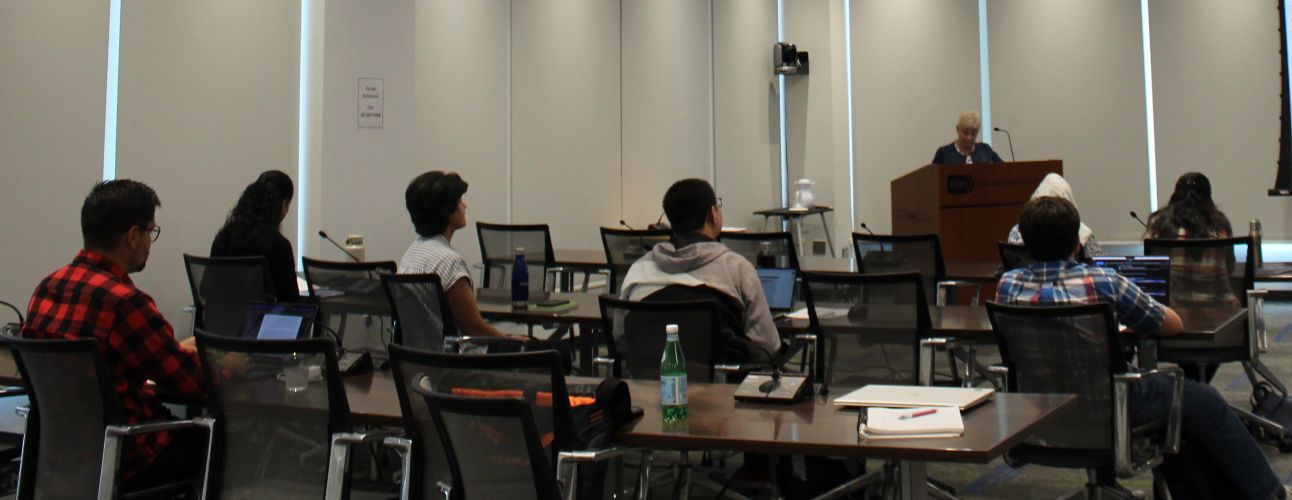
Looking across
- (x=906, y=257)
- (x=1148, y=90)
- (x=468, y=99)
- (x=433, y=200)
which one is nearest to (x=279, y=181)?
(x=433, y=200)

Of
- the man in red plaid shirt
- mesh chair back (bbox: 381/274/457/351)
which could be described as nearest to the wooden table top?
the man in red plaid shirt

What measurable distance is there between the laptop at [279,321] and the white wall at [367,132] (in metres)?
4.23

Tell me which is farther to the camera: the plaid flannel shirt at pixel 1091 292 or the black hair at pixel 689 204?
the black hair at pixel 689 204

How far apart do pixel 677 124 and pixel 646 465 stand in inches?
316

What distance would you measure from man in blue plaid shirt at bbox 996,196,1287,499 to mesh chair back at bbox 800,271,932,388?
1.17ft

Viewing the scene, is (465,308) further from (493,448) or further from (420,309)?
(493,448)

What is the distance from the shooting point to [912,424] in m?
2.32

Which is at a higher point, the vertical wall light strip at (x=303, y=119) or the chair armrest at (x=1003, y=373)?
the vertical wall light strip at (x=303, y=119)

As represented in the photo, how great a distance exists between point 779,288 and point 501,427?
2.22 meters

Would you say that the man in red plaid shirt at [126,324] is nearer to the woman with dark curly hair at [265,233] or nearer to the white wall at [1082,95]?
the woman with dark curly hair at [265,233]

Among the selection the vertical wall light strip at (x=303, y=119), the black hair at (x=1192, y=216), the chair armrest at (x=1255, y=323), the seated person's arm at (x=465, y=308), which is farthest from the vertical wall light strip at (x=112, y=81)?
the chair armrest at (x=1255, y=323)

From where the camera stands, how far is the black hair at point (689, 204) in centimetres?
387

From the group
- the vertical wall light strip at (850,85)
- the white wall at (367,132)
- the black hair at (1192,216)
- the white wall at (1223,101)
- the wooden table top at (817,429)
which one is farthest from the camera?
the vertical wall light strip at (850,85)

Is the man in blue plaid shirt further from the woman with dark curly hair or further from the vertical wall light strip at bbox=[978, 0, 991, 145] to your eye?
the vertical wall light strip at bbox=[978, 0, 991, 145]
